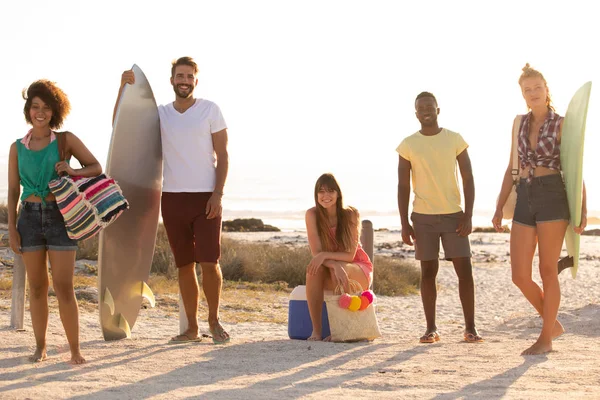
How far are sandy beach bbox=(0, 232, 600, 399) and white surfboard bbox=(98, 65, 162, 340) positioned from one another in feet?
0.81

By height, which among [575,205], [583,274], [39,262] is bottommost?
[583,274]

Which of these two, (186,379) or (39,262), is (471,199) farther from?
(39,262)

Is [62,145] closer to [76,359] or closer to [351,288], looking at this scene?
[76,359]

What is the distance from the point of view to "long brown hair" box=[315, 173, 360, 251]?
6.29 m

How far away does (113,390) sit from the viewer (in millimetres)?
4312

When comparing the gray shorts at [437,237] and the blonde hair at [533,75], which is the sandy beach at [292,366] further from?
the blonde hair at [533,75]

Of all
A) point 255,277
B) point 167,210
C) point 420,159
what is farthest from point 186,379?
point 255,277

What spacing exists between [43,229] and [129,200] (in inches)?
60.3

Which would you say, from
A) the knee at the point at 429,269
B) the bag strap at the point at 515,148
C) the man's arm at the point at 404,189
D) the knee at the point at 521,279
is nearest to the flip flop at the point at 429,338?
the knee at the point at 429,269

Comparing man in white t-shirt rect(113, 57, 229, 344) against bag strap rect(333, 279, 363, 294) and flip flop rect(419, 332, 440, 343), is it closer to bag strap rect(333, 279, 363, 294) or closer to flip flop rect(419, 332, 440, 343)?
bag strap rect(333, 279, 363, 294)

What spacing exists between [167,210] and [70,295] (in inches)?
44.5

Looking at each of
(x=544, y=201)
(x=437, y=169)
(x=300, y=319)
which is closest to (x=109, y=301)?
(x=300, y=319)

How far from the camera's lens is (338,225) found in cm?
632

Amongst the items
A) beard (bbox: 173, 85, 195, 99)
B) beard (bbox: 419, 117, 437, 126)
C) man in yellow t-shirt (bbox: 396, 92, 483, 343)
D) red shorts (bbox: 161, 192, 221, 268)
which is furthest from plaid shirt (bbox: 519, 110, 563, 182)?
beard (bbox: 173, 85, 195, 99)
